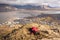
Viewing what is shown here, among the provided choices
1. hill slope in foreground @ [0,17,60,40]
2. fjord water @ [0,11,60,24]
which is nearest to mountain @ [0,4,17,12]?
fjord water @ [0,11,60,24]

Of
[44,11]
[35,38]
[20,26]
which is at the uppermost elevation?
[44,11]

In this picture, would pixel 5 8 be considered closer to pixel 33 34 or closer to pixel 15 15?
pixel 15 15

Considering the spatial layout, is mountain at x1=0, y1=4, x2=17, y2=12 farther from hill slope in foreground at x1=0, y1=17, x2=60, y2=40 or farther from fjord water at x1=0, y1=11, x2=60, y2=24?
hill slope in foreground at x1=0, y1=17, x2=60, y2=40

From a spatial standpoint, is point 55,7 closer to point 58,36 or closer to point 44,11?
point 44,11

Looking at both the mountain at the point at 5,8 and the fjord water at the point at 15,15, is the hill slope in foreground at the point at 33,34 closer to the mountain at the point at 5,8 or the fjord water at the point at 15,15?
the fjord water at the point at 15,15

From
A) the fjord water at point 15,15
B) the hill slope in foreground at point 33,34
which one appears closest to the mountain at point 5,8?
the fjord water at point 15,15

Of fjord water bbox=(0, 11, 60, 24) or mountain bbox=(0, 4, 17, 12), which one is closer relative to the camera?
fjord water bbox=(0, 11, 60, 24)

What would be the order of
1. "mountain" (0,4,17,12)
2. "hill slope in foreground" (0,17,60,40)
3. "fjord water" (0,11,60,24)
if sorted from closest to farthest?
"hill slope in foreground" (0,17,60,40)
"fjord water" (0,11,60,24)
"mountain" (0,4,17,12)

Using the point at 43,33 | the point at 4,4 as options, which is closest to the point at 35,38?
the point at 43,33

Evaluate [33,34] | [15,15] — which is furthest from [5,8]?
[33,34]
